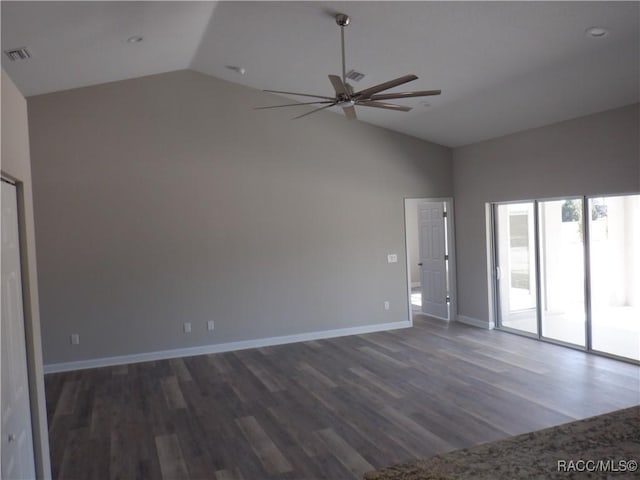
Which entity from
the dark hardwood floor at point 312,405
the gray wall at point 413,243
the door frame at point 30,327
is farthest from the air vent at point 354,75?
the gray wall at point 413,243

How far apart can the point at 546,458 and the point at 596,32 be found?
4044 millimetres

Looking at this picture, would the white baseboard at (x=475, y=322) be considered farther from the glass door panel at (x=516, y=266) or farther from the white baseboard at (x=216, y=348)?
the white baseboard at (x=216, y=348)

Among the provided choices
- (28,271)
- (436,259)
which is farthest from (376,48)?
(436,259)

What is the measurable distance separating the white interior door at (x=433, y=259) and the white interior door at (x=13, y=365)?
6836mm

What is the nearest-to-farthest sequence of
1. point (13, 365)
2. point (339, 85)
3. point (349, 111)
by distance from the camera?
point (13, 365) → point (339, 85) → point (349, 111)

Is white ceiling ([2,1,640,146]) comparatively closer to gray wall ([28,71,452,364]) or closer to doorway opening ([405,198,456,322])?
gray wall ([28,71,452,364])

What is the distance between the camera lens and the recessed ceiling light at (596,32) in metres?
3.92

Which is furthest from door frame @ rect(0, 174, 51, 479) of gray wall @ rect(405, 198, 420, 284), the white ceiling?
gray wall @ rect(405, 198, 420, 284)

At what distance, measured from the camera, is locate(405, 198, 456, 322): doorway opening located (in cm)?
823

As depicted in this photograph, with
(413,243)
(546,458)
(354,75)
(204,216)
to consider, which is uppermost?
(354,75)

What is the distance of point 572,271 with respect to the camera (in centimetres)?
625

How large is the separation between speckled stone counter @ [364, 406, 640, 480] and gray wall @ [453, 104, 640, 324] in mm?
4844

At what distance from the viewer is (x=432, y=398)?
4688mm

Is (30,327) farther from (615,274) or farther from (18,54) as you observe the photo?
(615,274)
